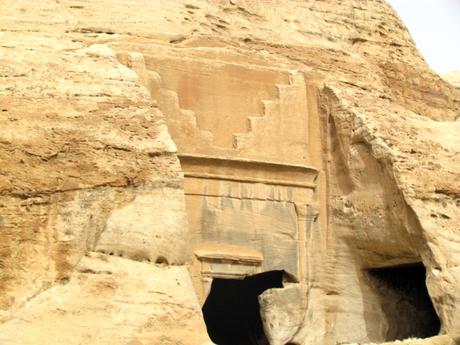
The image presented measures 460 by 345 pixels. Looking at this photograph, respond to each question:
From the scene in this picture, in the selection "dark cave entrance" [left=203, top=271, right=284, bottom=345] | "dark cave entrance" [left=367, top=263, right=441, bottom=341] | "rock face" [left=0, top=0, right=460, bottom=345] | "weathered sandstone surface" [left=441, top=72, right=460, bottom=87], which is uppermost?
"rock face" [left=0, top=0, right=460, bottom=345]

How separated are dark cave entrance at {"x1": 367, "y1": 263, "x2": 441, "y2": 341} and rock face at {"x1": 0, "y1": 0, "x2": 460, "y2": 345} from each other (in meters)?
0.02

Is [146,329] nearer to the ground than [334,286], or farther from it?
farther from it

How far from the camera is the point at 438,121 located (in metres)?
14.3

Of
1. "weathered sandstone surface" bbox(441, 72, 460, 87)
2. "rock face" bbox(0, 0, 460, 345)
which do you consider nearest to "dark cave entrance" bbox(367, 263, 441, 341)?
"rock face" bbox(0, 0, 460, 345)

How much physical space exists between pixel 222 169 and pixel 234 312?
376 cm

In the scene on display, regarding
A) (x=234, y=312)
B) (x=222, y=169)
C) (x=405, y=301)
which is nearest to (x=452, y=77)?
(x=405, y=301)

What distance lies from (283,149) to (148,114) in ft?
8.99

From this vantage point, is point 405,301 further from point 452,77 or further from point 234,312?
point 452,77

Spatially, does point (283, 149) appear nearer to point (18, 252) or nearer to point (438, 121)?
point (438, 121)

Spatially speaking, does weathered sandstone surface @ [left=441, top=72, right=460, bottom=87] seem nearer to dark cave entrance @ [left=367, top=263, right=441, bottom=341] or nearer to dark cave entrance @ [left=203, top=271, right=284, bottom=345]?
dark cave entrance @ [left=367, top=263, right=441, bottom=341]

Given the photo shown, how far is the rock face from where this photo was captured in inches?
377

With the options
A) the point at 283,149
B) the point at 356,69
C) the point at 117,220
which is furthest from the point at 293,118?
the point at 117,220

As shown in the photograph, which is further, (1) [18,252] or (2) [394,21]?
(2) [394,21]

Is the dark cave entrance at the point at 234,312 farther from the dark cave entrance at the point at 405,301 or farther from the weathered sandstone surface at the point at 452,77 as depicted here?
the weathered sandstone surface at the point at 452,77
